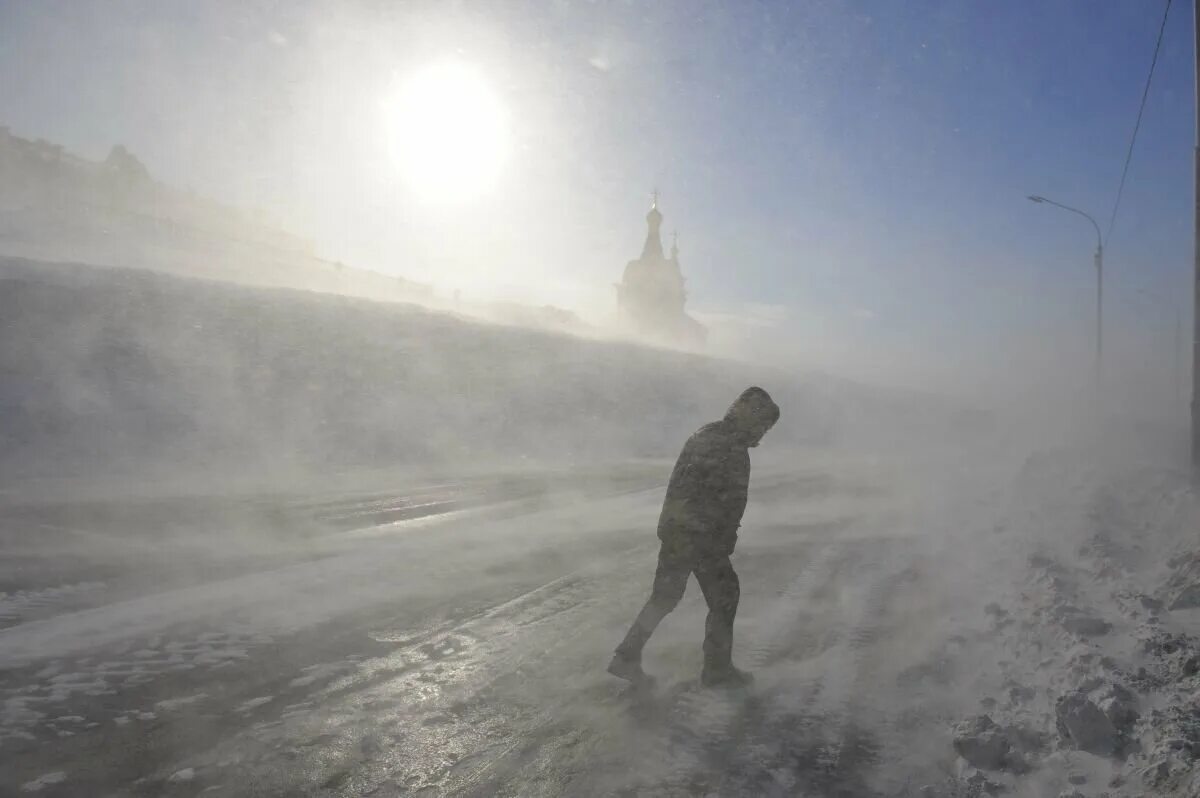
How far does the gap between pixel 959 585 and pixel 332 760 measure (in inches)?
241

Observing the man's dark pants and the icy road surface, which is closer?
the icy road surface

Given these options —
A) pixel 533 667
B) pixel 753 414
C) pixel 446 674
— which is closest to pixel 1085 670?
pixel 753 414

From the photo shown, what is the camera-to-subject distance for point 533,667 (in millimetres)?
4848

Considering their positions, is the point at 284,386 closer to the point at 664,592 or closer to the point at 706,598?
the point at 664,592

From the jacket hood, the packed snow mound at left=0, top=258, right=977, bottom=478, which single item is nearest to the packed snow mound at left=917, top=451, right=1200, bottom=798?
the jacket hood

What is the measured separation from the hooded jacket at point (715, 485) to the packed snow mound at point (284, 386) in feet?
44.2

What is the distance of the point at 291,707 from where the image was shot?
4.08 meters

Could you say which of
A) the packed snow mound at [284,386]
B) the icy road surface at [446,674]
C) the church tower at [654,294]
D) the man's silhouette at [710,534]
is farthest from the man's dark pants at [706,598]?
the church tower at [654,294]

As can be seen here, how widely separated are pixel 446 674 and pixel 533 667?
569mm

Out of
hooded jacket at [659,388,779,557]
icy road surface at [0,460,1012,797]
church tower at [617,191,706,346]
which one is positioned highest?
church tower at [617,191,706,346]

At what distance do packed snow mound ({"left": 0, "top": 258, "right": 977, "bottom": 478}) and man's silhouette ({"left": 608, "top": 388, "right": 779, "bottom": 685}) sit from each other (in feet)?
43.8

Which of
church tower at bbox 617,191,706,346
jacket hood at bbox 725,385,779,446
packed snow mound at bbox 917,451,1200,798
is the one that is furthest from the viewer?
church tower at bbox 617,191,706,346

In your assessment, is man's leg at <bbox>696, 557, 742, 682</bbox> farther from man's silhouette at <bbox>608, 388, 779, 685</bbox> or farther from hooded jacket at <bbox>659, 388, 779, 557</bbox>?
hooded jacket at <bbox>659, 388, 779, 557</bbox>

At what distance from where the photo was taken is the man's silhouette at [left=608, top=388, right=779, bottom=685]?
182 inches
